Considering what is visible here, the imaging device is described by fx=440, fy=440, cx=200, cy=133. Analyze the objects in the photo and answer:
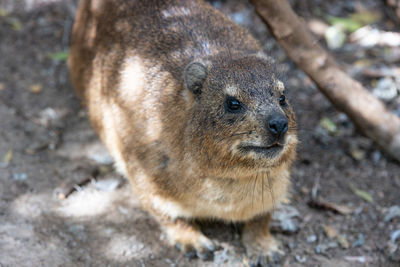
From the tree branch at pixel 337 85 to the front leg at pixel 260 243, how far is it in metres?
2.04

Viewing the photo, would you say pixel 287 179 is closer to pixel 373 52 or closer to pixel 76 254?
pixel 76 254

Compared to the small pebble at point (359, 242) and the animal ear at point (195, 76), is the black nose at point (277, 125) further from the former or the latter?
the small pebble at point (359, 242)

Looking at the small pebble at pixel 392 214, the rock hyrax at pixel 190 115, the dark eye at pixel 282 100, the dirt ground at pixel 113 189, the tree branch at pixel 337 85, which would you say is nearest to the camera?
the rock hyrax at pixel 190 115

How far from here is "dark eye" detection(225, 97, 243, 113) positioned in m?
4.05

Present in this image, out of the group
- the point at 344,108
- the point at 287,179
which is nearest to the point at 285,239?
the point at 287,179

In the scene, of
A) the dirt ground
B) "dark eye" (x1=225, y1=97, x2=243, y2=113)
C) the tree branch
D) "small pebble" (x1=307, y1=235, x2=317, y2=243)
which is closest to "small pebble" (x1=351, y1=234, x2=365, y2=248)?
the dirt ground

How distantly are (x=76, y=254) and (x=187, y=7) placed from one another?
129 inches

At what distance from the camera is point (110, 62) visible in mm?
5668

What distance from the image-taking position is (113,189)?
574 centimetres

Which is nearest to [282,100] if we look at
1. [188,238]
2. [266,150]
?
[266,150]

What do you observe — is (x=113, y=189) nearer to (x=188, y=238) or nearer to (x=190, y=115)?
(x=188, y=238)

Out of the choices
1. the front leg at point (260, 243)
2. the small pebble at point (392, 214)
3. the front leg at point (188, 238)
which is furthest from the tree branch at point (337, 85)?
the front leg at point (188, 238)

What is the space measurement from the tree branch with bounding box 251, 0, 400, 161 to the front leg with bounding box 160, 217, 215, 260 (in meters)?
2.63

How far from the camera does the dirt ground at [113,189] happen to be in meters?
4.92
